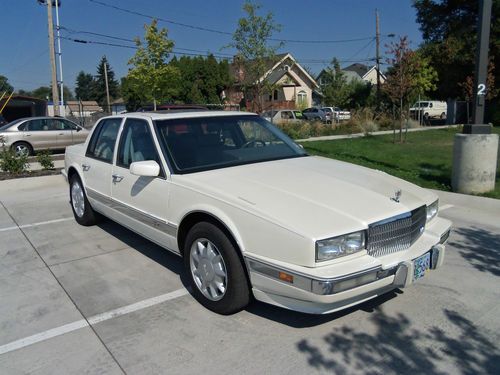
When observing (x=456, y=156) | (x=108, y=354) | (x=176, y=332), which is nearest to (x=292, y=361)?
(x=176, y=332)

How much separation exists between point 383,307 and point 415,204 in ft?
2.94

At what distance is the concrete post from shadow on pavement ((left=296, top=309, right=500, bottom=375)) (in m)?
4.84

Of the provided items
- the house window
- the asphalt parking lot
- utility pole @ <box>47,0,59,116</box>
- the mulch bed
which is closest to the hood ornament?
the asphalt parking lot

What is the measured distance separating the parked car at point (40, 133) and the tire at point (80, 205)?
10124 mm

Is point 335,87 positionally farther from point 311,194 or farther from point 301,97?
point 311,194

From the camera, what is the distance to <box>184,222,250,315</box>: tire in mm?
3395

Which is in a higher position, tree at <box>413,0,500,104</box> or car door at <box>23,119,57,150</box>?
tree at <box>413,0,500,104</box>

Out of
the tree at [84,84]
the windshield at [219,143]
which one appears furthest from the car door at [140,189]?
the tree at [84,84]

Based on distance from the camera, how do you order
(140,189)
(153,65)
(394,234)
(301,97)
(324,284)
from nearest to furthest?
(324,284) < (394,234) < (140,189) < (153,65) < (301,97)

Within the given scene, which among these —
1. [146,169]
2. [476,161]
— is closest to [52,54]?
[476,161]

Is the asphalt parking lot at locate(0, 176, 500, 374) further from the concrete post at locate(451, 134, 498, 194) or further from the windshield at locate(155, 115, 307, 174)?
the concrete post at locate(451, 134, 498, 194)

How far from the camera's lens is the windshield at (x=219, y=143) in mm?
4215

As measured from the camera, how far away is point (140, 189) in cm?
442

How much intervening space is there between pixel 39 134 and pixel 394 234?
1523 centimetres
